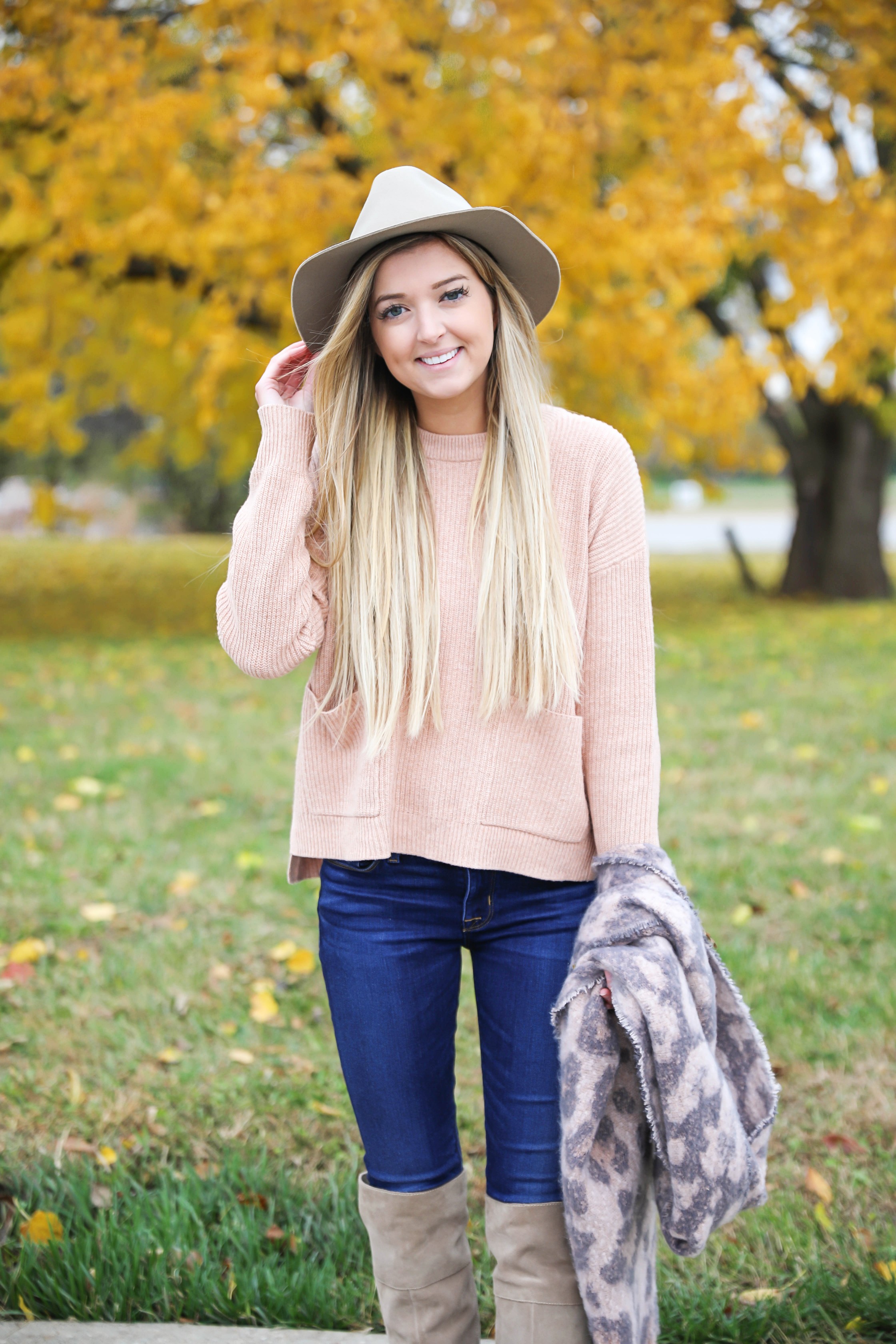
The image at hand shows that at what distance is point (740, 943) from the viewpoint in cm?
389

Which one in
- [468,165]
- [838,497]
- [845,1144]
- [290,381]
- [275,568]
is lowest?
[845,1144]

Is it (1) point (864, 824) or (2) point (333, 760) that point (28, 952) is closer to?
(2) point (333, 760)

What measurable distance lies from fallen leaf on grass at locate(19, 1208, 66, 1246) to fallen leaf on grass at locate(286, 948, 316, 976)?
1318mm

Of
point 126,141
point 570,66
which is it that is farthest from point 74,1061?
point 570,66

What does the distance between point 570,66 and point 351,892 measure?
7.14 meters

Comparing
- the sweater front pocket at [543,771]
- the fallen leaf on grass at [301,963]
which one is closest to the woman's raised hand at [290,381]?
the sweater front pocket at [543,771]

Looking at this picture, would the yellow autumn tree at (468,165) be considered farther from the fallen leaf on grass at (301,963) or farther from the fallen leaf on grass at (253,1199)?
the fallen leaf on grass at (253,1199)

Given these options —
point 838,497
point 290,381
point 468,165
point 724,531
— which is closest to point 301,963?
point 290,381

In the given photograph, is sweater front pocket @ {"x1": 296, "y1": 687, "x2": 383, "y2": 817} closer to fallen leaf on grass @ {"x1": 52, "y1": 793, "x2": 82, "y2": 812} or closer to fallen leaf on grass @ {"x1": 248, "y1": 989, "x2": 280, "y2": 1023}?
fallen leaf on grass @ {"x1": 248, "y1": 989, "x2": 280, "y2": 1023}

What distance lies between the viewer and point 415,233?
1.86m

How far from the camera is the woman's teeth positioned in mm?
1833

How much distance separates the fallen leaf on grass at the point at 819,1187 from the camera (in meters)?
2.66

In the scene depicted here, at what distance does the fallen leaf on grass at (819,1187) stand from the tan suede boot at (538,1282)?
112cm

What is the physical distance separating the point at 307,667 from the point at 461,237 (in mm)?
7232
